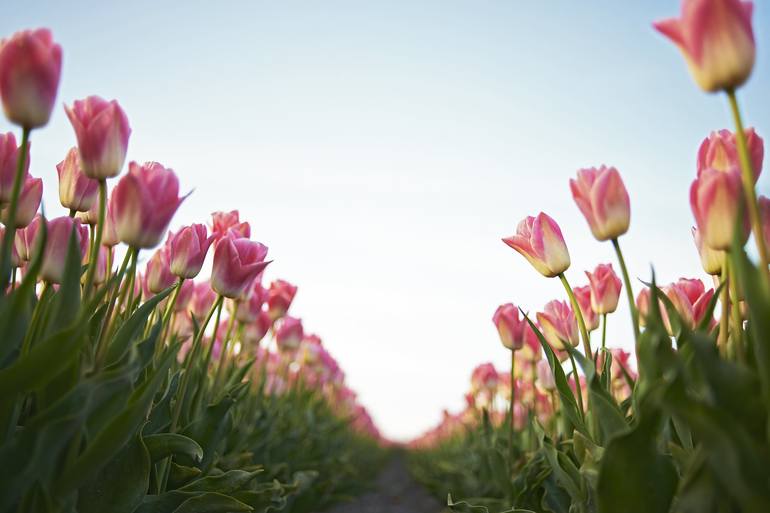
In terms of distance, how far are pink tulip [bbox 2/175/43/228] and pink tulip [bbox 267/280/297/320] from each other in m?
1.28

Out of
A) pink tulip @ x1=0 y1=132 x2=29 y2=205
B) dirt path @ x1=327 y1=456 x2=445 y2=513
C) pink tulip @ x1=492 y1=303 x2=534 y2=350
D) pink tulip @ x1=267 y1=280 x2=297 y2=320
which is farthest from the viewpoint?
dirt path @ x1=327 y1=456 x2=445 y2=513

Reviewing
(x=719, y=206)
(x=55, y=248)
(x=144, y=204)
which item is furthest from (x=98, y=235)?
(x=719, y=206)

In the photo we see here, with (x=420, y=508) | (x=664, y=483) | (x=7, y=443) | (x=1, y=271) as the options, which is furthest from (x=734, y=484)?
(x=420, y=508)

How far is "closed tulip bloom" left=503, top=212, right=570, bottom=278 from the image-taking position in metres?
1.62

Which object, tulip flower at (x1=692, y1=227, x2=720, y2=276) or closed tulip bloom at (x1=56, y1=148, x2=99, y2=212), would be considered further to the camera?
closed tulip bloom at (x1=56, y1=148, x2=99, y2=212)

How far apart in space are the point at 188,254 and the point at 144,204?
0.32 metres

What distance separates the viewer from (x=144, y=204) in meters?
1.34

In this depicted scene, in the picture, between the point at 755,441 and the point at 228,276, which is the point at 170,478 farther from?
the point at 755,441

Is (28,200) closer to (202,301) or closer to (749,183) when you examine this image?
(202,301)

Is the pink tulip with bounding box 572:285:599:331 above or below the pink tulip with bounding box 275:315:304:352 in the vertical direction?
below

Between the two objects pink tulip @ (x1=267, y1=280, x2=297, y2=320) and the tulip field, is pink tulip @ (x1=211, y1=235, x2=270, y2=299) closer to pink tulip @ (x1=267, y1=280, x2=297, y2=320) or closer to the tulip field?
the tulip field

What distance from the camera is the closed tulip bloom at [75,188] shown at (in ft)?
5.00

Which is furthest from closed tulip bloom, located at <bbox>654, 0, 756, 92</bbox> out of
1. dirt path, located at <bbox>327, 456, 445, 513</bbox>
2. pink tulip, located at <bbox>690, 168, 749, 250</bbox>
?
dirt path, located at <bbox>327, 456, 445, 513</bbox>

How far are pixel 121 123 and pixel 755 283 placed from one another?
1.24 metres
